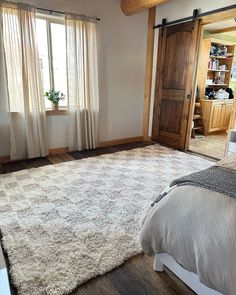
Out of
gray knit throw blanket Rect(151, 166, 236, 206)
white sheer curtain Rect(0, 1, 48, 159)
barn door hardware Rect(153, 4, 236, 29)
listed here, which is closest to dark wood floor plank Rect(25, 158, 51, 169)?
white sheer curtain Rect(0, 1, 48, 159)

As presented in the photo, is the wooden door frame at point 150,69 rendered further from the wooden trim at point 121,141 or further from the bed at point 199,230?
the bed at point 199,230

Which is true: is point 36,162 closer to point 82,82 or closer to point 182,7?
point 82,82

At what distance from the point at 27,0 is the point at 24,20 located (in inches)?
12.6

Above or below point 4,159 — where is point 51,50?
above

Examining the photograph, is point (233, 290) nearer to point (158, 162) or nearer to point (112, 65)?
point (158, 162)

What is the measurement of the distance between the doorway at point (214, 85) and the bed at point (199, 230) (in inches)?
150

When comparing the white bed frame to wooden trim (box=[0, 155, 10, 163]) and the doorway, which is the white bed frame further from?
the doorway

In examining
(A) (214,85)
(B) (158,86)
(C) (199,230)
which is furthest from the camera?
(A) (214,85)

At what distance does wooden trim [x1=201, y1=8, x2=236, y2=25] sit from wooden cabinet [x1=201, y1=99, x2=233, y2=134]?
2088mm

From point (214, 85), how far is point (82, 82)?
362cm

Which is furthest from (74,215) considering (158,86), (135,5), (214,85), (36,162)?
(214,85)

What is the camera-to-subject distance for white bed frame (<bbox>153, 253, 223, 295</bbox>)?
4.29ft

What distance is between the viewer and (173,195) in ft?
4.43

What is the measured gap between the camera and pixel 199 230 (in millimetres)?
1139
